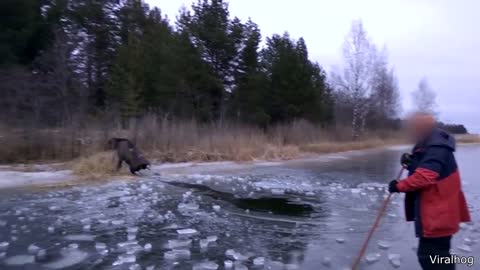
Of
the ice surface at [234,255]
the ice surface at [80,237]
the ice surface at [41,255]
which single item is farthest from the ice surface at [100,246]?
the ice surface at [234,255]

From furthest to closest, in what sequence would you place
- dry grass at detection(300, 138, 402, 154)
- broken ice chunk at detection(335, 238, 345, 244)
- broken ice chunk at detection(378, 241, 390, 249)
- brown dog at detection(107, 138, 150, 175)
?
dry grass at detection(300, 138, 402, 154)
brown dog at detection(107, 138, 150, 175)
broken ice chunk at detection(335, 238, 345, 244)
broken ice chunk at detection(378, 241, 390, 249)

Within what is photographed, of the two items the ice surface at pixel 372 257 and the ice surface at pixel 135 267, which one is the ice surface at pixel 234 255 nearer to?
the ice surface at pixel 135 267

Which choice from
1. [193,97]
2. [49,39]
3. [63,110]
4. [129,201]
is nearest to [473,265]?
[129,201]

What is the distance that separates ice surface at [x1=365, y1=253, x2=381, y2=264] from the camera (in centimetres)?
710

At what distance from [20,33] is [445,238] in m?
27.1

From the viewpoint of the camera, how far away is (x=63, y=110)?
80.6ft

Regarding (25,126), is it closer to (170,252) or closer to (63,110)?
(63,110)

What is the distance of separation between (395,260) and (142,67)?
2759cm

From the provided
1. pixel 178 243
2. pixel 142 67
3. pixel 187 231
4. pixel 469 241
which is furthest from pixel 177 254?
pixel 142 67

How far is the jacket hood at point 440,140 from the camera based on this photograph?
15.3 ft

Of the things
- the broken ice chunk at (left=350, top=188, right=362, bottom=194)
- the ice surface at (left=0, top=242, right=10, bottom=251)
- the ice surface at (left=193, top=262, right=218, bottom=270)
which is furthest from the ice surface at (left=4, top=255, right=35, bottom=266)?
the broken ice chunk at (left=350, top=188, right=362, bottom=194)

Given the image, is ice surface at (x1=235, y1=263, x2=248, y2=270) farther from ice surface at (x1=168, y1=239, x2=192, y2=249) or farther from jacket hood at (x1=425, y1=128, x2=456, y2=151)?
jacket hood at (x1=425, y1=128, x2=456, y2=151)

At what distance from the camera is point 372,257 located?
7238 mm

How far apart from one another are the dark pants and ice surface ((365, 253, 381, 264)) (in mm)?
2227
